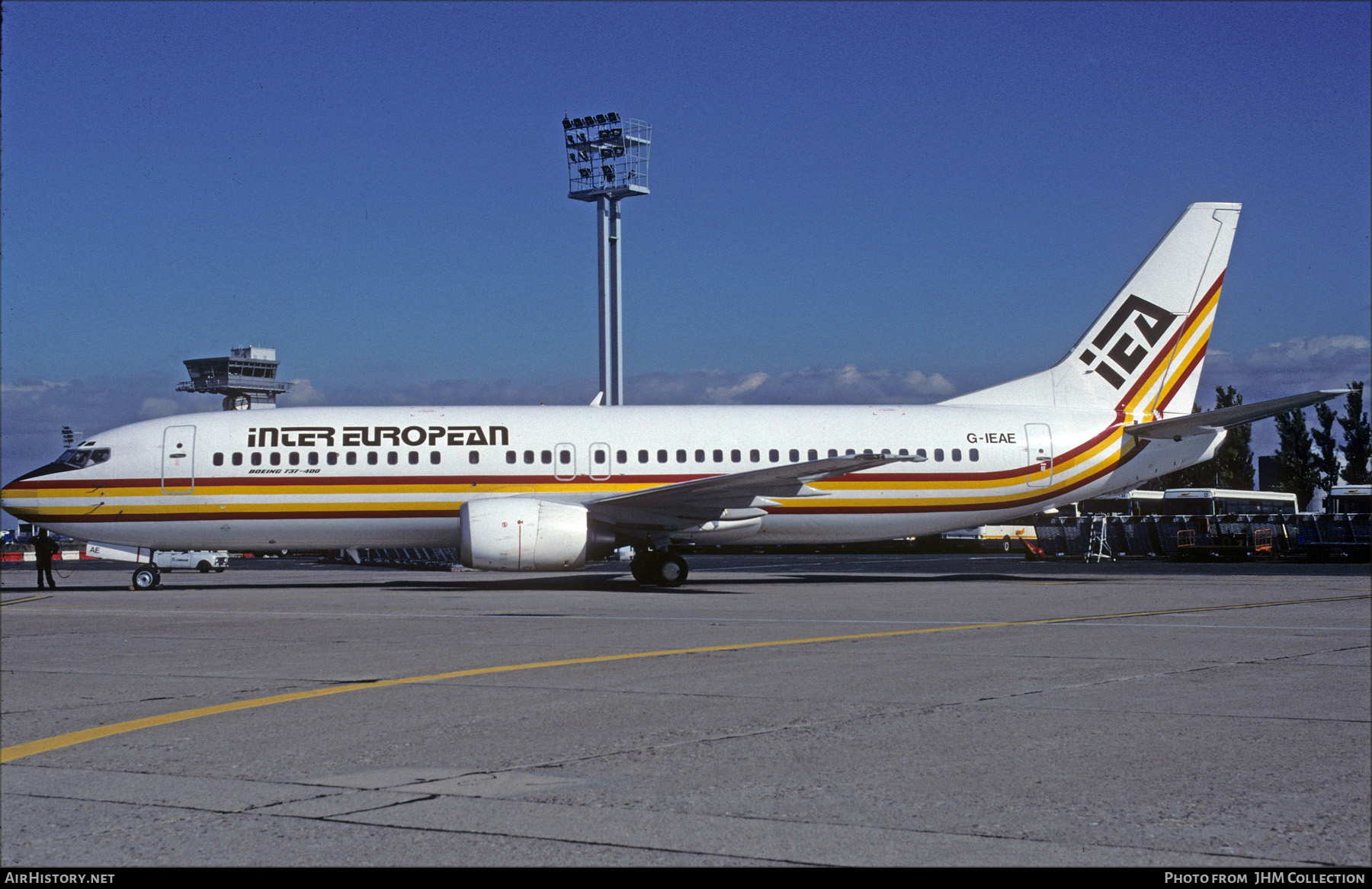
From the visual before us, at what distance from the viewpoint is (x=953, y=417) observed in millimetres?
30094

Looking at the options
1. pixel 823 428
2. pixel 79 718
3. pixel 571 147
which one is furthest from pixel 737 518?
pixel 571 147

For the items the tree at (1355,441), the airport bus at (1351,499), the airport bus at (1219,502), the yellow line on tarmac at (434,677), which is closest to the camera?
the yellow line on tarmac at (434,677)

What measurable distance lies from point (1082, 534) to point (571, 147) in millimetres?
57608

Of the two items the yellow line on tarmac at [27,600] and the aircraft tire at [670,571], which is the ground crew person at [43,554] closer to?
the yellow line on tarmac at [27,600]

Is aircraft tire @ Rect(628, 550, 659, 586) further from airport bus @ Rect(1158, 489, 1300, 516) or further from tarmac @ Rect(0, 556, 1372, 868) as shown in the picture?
airport bus @ Rect(1158, 489, 1300, 516)

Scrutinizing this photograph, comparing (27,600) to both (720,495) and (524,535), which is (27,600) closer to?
(524,535)

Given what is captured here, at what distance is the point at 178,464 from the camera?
27344 millimetres

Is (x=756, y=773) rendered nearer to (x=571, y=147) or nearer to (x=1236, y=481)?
(x=571, y=147)

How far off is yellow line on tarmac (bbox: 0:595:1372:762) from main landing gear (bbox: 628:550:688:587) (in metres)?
12.2

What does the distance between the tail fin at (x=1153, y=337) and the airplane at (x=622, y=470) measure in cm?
7

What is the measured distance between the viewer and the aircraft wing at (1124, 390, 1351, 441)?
26000 mm

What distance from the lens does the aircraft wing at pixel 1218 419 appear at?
26.0 metres

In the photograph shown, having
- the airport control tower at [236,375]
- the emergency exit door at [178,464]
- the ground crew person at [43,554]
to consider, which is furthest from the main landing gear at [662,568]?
the airport control tower at [236,375]

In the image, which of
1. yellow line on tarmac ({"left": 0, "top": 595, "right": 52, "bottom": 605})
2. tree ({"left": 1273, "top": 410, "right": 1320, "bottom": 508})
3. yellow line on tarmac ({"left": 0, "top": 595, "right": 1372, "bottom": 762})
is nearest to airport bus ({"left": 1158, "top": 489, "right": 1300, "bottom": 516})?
tree ({"left": 1273, "top": 410, "right": 1320, "bottom": 508})
